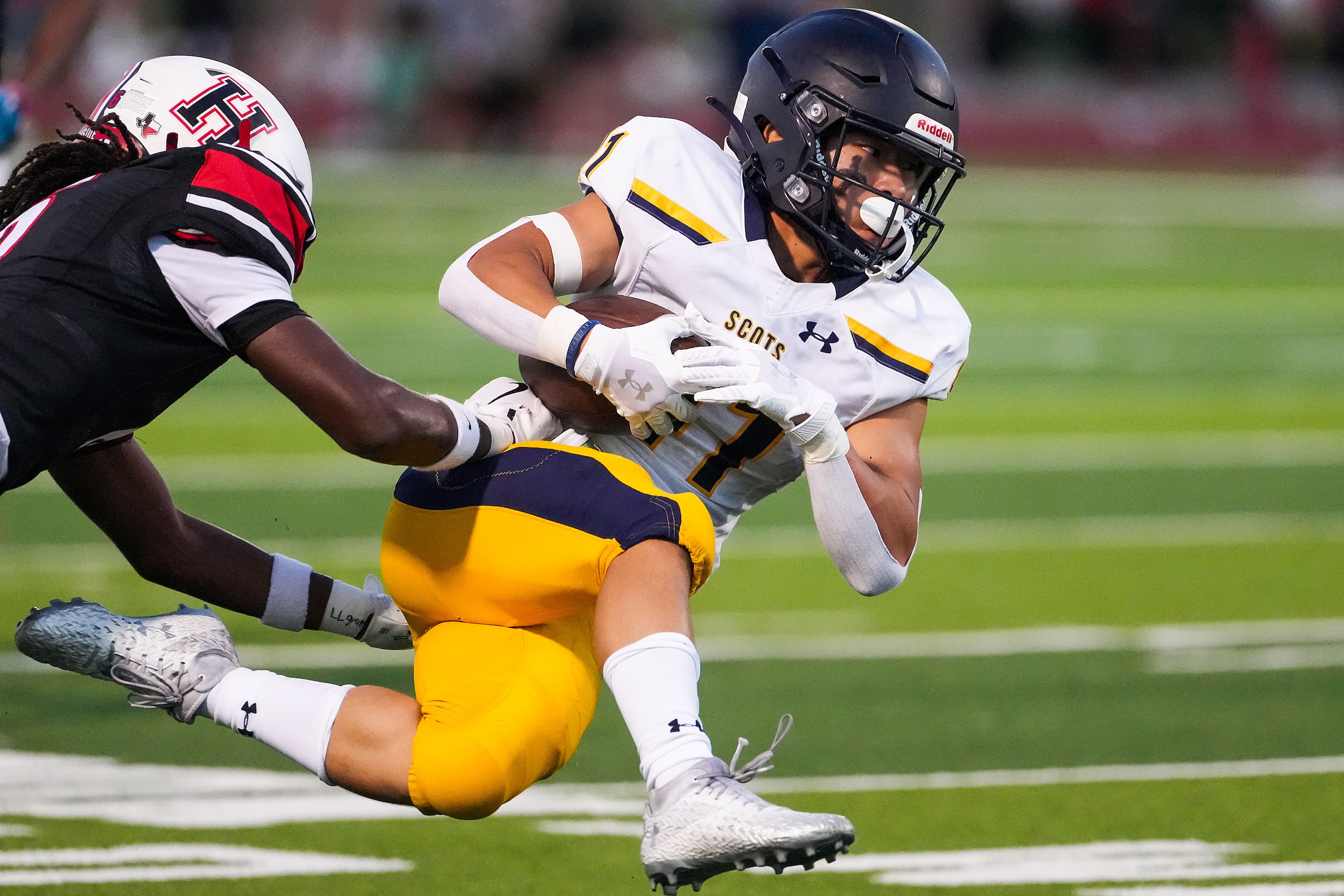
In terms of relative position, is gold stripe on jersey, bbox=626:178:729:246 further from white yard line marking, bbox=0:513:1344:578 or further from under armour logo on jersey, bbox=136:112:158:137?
white yard line marking, bbox=0:513:1344:578

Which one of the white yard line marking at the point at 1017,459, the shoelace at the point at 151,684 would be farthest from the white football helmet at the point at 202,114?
the white yard line marking at the point at 1017,459

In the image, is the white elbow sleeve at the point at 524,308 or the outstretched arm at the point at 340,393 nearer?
the outstretched arm at the point at 340,393

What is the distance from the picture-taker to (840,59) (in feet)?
10.5

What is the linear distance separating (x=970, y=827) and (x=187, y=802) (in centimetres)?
161

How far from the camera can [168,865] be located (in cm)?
337

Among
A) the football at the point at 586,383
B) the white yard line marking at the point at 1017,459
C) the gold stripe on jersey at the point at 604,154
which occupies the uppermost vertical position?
the white yard line marking at the point at 1017,459

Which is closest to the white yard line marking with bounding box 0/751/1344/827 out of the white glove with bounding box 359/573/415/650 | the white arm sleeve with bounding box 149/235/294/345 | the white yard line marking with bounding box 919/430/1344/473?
the white glove with bounding box 359/573/415/650

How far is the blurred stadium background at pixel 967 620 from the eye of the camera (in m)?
3.53

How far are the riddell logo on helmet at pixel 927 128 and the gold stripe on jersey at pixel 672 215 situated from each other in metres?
0.38

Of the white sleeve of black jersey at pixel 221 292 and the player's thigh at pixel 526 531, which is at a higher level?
the white sleeve of black jersey at pixel 221 292

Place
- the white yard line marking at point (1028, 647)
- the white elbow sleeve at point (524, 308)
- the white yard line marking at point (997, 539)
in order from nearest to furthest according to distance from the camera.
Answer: the white elbow sleeve at point (524, 308), the white yard line marking at point (1028, 647), the white yard line marking at point (997, 539)

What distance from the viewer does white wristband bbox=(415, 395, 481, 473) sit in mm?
2867

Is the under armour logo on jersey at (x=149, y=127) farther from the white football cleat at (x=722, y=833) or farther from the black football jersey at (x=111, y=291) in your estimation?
the white football cleat at (x=722, y=833)

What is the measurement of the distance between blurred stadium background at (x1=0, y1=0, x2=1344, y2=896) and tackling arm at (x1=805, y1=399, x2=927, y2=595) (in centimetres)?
68
